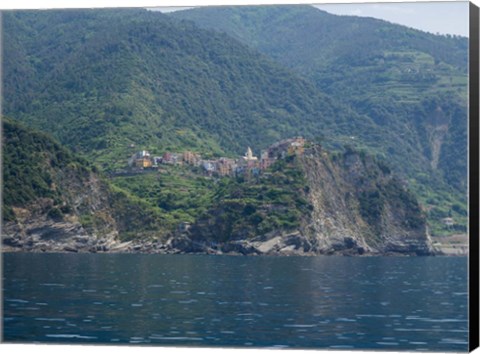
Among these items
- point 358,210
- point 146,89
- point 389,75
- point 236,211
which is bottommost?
point 358,210

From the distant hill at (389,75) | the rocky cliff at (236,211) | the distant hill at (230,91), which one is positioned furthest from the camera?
the distant hill at (389,75)

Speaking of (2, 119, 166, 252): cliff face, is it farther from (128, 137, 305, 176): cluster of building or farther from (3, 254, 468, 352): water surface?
(3, 254, 468, 352): water surface

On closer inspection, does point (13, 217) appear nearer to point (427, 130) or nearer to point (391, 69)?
point (427, 130)

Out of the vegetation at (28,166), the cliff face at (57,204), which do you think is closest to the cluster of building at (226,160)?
the cliff face at (57,204)

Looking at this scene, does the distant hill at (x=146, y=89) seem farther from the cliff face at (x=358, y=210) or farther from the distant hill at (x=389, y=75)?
the cliff face at (x=358, y=210)

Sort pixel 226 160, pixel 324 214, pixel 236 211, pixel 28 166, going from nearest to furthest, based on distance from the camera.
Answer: pixel 28 166, pixel 236 211, pixel 324 214, pixel 226 160

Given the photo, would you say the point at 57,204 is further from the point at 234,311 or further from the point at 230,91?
the point at 234,311

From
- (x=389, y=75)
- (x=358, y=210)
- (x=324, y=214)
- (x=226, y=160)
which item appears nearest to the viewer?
(x=324, y=214)

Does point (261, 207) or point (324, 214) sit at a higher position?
point (261, 207)

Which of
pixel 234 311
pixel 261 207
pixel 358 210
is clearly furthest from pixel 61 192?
pixel 234 311
